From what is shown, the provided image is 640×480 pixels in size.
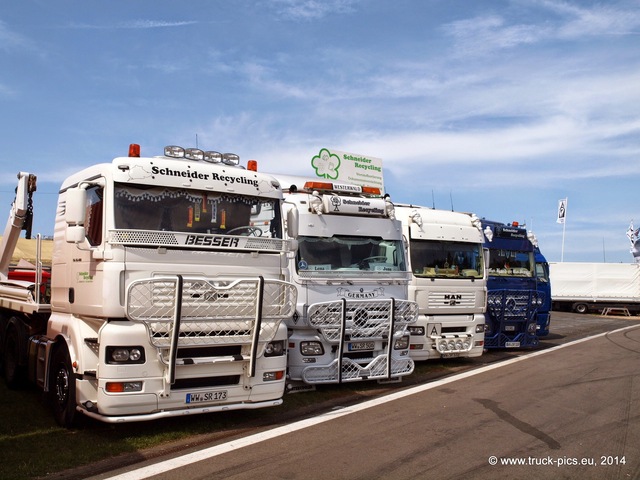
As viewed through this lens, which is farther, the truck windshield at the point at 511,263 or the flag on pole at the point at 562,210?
the flag on pole at the point at 562,210

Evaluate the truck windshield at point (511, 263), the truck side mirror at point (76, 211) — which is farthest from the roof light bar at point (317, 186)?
the truck windshield at point (511, 263)

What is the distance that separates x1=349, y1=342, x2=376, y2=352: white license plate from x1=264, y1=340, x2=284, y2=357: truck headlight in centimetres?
196

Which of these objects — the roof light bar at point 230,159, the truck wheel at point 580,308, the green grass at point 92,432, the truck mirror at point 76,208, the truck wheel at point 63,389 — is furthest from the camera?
the truck wheel at point 580,308

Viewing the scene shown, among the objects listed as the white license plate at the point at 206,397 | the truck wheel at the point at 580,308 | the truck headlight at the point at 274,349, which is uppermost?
the truck headlight at the point at 274,349

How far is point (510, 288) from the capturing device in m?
15.7

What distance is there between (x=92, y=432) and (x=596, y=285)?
3530 cm

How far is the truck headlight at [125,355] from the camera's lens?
682 cm

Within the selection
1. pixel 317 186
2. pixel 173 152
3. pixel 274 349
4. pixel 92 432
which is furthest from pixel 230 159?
pixel 92 432

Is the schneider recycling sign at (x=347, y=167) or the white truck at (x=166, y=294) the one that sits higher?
the schneider recycling sign at (x=347, y=167)

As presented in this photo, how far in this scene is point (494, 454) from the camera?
6723 mm

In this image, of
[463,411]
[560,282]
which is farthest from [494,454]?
[560,282]

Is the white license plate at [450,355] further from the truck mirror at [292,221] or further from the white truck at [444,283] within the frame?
the truck mirror at [292,221]

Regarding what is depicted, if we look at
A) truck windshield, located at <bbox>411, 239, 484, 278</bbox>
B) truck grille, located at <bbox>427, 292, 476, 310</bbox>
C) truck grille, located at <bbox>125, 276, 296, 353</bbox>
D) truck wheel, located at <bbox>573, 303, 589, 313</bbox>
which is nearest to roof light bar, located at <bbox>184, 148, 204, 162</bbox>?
truck grille, located at <bbox>125, 276, 296, 353</bbox>

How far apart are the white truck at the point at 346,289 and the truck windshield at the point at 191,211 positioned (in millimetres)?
702
